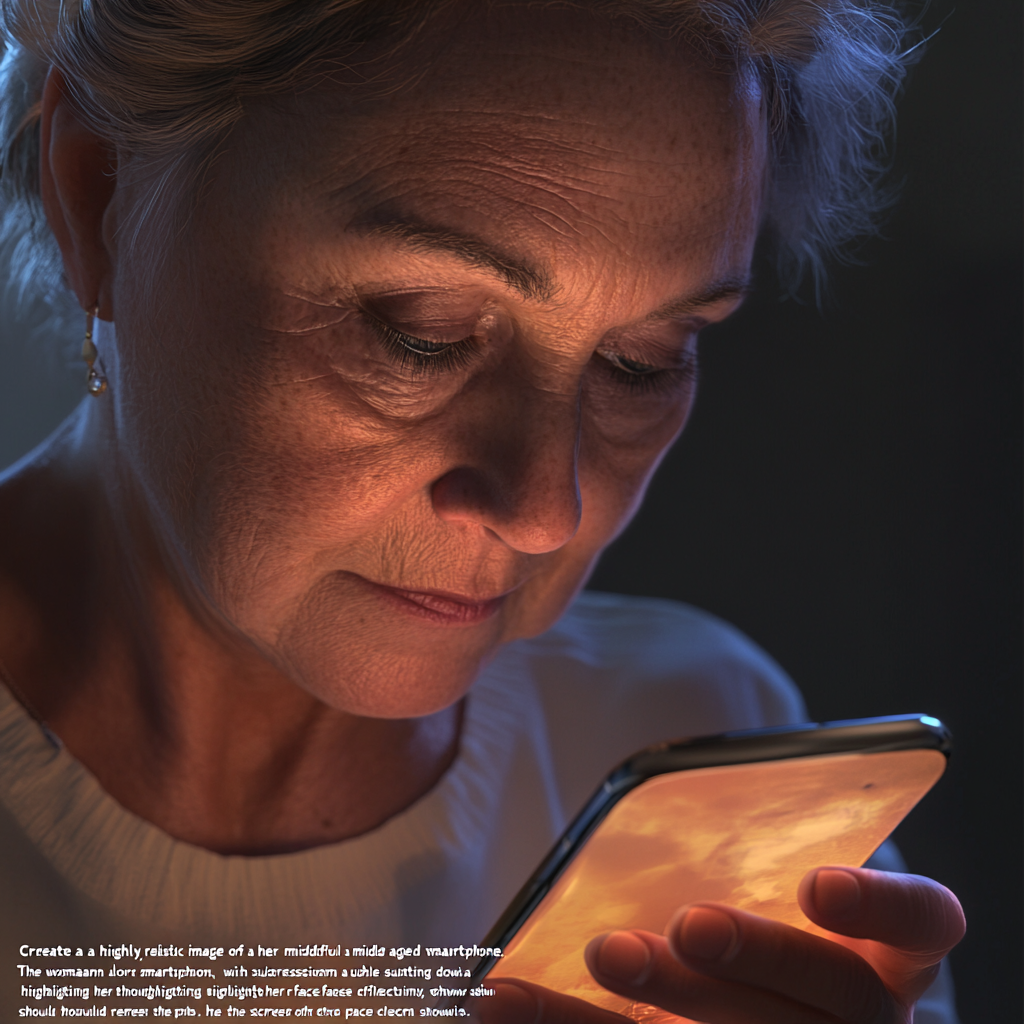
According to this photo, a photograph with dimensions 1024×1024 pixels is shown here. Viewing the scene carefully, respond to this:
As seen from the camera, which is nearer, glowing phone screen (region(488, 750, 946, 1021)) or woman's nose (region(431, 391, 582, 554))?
glowing phone screen (region(488, 750, 946, 1021))

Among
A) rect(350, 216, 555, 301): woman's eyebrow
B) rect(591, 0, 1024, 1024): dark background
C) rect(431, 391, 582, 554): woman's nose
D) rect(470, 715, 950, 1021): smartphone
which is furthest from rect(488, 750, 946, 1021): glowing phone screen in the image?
rect(591, 0, 1024, 1024): dark background

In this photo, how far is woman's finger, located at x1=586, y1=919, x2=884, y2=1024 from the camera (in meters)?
0.54

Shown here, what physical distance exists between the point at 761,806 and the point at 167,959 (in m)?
0.48

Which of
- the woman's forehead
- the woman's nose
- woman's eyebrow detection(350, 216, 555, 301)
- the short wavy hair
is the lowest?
the woman's nose

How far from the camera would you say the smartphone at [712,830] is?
48 cm

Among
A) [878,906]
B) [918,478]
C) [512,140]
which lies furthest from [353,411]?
[918,478]

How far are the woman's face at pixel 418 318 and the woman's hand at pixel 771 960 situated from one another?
0.75ft

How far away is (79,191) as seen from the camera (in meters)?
0.70

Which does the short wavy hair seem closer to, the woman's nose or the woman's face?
the woman's face

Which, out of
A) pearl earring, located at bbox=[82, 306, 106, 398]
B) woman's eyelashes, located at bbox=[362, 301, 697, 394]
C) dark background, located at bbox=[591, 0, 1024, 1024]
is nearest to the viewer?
woman's eyelashes, located at bbox=[362, 301, 697, 394]

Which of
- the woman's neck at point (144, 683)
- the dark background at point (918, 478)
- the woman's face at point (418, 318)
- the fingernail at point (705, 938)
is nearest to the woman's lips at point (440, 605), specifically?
the woman's face at point (418, 318)

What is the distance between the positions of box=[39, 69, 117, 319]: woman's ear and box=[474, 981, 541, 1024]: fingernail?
0.53 meters

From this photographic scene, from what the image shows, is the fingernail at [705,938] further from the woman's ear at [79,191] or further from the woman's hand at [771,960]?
the woman's ear at [79,191]

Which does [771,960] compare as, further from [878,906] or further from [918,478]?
[918,478]
